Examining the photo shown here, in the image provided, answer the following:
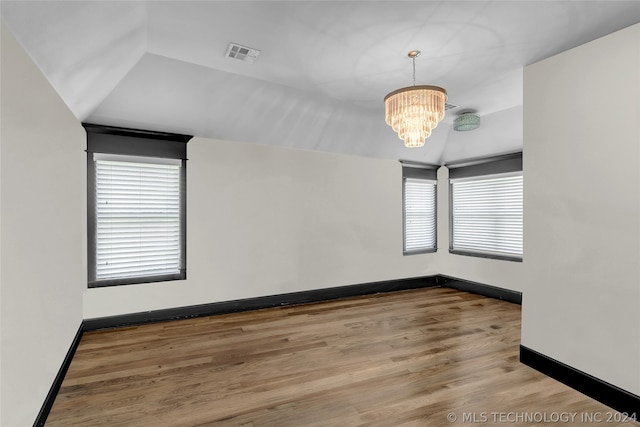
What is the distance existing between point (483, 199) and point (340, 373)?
4.01 m

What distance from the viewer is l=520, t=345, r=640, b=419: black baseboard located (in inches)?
83.7

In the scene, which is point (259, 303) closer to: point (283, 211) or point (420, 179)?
point (283, 211)

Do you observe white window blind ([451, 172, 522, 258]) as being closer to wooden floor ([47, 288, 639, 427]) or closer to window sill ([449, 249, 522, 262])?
window sill ([449, 249, 522, 262])

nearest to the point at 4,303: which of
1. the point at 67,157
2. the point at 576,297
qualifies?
the point at 67,157

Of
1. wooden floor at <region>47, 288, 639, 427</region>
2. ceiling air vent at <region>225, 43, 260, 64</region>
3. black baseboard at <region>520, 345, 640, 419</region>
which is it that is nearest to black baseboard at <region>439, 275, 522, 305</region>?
wooden floor at <region>47, 288, 639, 427</region>

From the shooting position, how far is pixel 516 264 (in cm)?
475

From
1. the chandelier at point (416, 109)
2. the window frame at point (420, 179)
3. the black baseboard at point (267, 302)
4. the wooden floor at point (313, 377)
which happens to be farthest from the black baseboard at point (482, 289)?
the chandelier at point (416, 109)

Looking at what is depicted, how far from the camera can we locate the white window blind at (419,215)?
19.0 feet

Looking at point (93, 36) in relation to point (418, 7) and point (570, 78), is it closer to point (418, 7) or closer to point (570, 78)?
point (418, 7)

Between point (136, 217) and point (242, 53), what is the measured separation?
90.4 inches

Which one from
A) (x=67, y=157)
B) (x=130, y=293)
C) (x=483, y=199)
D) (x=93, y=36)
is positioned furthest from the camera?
(x=483, y=199)

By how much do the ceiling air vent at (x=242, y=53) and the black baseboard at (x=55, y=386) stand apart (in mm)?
2909

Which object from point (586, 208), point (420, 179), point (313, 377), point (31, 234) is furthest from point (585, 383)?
point (420, 179)

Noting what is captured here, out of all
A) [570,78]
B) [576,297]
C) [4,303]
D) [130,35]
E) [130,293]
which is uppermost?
[130,35]
